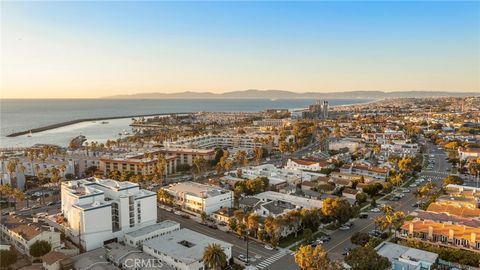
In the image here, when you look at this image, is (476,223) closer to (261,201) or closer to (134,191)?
(261,201)

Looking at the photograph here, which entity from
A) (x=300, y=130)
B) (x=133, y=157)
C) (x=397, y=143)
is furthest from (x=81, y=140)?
(x=397, y=143)

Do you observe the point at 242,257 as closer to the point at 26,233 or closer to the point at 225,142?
the point at 26,233

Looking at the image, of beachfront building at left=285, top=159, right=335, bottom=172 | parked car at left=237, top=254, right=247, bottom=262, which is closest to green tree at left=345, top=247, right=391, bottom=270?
parked car at left=237, top=254, right=247, bottom=262

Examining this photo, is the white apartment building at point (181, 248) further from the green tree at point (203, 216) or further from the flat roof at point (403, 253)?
the flat roof at point (403, 253)

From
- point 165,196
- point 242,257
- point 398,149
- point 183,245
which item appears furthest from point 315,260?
point 398,149

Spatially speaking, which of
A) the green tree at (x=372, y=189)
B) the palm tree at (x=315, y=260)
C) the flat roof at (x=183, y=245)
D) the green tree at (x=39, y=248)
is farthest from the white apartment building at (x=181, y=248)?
the green tree at (x=372, y=189)
